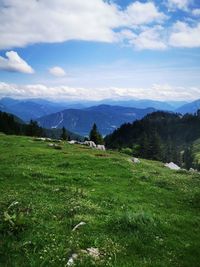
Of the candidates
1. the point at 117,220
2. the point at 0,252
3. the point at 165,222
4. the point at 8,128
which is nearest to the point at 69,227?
the point at 117,220

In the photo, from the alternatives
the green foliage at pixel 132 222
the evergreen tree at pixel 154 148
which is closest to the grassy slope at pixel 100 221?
the green foliage at pixel 132 222

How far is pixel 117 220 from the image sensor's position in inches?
626

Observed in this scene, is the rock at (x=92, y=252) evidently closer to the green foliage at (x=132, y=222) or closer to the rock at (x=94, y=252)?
the rock at (x=94, y=252)

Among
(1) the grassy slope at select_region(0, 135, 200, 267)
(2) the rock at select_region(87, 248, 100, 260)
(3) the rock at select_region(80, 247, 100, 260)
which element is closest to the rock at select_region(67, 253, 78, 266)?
(1) the grassy slope at select_region(0, 135, 200, 267)

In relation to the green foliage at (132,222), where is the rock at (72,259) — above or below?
below

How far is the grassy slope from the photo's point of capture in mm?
12477

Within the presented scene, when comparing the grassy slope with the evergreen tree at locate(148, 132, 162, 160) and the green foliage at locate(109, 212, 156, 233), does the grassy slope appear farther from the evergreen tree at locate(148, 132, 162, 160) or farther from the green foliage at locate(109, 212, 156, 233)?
the evergreen tree at locate(148, 132, 162, 160)

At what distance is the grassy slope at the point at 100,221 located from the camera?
40.9ft

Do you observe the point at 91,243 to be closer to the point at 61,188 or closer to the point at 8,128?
the point at 61,188

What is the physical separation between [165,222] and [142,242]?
315cm

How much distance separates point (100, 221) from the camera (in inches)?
629

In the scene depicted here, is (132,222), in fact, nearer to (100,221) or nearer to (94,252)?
(100,221)

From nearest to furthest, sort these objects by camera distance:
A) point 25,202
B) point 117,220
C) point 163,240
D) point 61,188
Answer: point 163,240
point 117,220
point 25,202
point 61,188

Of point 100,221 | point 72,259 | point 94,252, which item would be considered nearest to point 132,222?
point 100,221
